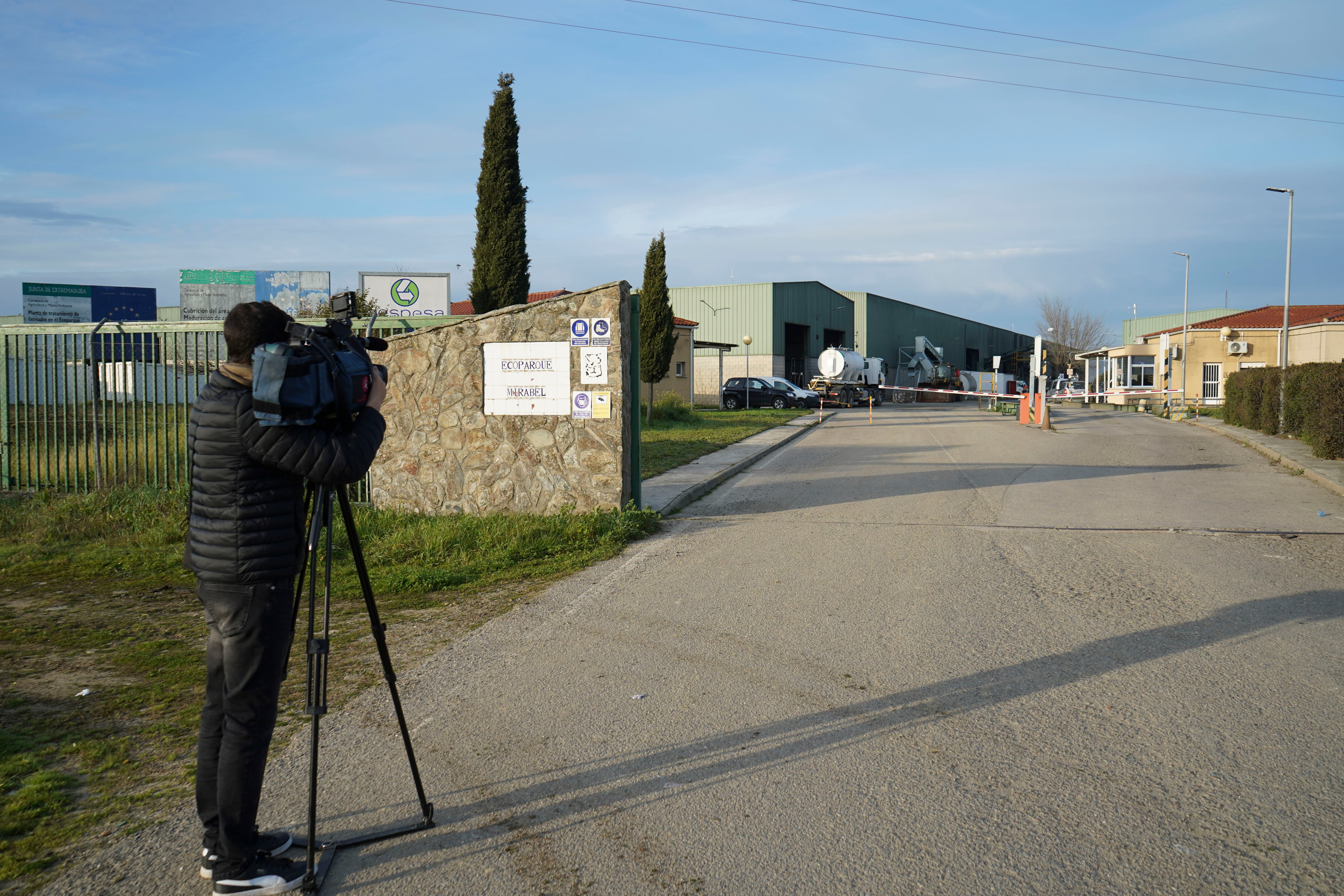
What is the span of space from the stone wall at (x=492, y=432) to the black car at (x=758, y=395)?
3374cm

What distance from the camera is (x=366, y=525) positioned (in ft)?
31.9

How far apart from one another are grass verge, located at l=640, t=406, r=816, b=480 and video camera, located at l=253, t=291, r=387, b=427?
7994 mm

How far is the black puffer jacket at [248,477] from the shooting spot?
3.08 m

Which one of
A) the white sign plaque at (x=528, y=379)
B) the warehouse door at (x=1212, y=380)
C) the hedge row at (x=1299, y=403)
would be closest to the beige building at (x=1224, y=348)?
the warehouse door at (x=1212, y=380)

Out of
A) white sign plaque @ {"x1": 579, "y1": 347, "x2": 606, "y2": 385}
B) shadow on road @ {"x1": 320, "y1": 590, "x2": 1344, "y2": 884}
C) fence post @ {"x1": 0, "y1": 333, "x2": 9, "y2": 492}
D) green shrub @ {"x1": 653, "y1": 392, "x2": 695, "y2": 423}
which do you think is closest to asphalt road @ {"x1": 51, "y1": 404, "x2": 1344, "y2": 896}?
shadow on road @ {"x1": 320, "y1": 590, "x2": 1344, "y2": 884}

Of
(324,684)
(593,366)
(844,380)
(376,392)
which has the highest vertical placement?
(844,380)

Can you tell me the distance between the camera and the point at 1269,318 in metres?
45.2

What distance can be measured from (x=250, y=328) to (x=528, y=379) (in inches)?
278

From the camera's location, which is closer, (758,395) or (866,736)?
(866,736)

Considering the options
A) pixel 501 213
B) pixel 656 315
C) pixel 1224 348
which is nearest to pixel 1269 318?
pixel 1224 348

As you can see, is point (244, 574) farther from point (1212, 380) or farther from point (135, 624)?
point (1212, 380)

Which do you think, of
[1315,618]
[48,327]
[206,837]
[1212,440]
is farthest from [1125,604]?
[1212,440]

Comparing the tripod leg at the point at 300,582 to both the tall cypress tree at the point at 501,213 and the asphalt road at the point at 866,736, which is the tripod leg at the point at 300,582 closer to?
the asphalt road at the point at 866,736

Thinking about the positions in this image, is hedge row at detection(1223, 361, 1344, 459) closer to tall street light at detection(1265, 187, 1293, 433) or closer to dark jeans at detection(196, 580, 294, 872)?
tall street light at detection(1265, 187, 1293, 433)
